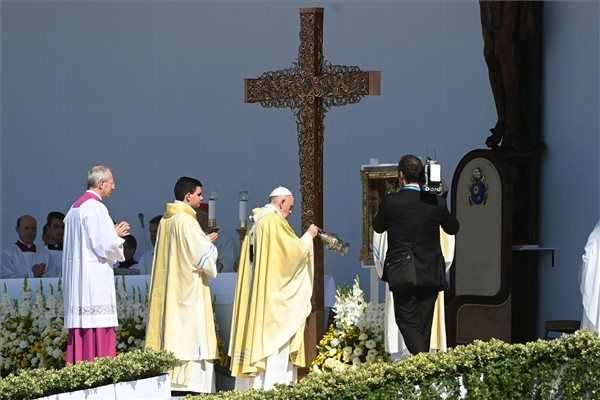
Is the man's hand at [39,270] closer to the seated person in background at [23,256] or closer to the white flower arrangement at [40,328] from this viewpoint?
the seated person in background at [23,256]

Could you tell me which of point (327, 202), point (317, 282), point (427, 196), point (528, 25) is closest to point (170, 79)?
point (327, 202)

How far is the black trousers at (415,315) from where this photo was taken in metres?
10.3

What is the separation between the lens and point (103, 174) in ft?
36.4

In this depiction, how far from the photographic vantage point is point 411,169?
409 inches

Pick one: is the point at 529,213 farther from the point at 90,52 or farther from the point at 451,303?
the point at 90,52

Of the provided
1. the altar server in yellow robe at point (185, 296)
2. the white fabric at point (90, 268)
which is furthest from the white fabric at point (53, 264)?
the white fabric at point (90, 268)

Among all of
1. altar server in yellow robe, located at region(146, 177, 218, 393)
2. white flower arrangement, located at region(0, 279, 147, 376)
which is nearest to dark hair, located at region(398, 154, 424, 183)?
altar server in yellow robe, located at region(146, 177, 218, 393)

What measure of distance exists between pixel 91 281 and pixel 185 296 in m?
0.78

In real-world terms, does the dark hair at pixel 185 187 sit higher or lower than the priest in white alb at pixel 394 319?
higher

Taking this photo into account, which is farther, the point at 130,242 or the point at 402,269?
the point at 130,242

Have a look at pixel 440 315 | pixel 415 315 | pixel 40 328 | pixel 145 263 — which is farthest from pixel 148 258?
pixel 415 315

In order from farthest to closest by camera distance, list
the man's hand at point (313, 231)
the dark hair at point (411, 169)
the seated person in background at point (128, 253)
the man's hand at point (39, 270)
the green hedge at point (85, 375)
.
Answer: the seated person in background at point (128, 253), the man's hand at point (39, 270), the man's hand at point (313, 231), the dark hair at point (411, 169), the green hedge at point (85, 375)

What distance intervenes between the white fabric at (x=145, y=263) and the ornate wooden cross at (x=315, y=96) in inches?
90.5

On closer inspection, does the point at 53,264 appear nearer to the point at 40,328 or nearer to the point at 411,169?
the point at 40,328
